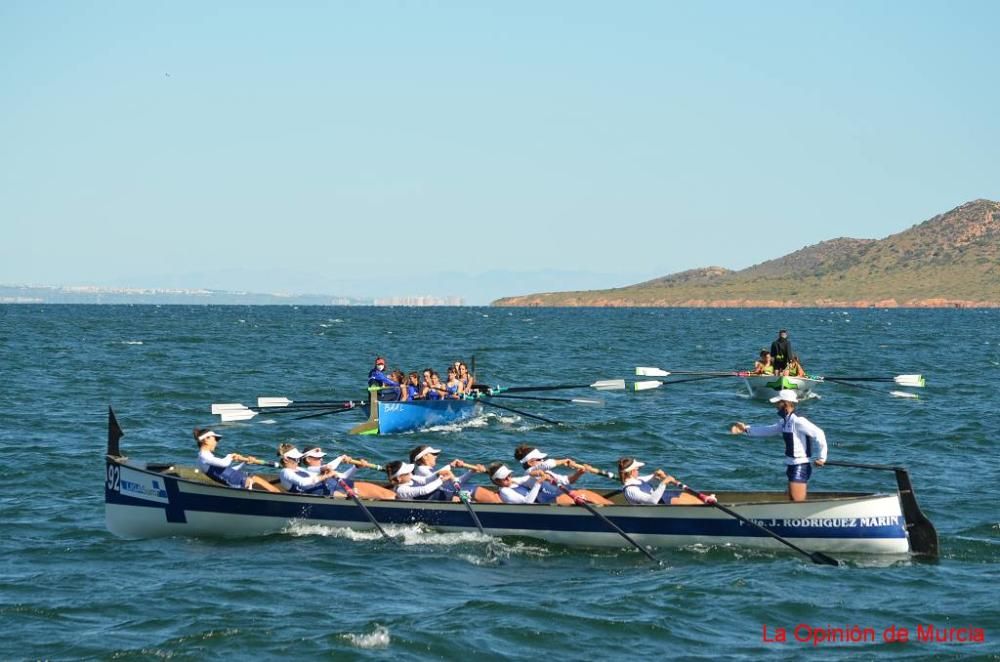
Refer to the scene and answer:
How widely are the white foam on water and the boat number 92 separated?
8.04m

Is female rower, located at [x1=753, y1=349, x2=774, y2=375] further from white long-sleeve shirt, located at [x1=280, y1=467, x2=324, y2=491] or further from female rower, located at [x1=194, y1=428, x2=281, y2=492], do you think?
white long-sleeve shirt, located at [x1=280, y1=467, x2=324, y2=491]

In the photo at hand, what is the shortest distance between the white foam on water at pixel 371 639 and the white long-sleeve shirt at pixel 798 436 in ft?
23.2

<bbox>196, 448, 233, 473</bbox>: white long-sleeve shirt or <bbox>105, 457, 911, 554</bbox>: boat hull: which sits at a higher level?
<bbox>196, 448, 233, 473</bbox>: white long-sleeve shirt

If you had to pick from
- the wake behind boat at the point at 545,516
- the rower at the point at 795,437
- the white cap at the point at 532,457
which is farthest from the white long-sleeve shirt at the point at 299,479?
the rower at the point at 795,437

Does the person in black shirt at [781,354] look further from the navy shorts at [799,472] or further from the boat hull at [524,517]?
the navy shorts at [799,472]

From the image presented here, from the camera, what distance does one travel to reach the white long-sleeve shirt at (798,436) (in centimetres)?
1958

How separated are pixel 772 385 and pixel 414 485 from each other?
21771mm

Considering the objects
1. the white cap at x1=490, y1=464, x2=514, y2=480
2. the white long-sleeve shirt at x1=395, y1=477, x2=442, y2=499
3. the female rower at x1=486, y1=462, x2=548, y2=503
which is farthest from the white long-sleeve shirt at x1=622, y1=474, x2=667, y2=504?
the white long-sleeve shirt at x1=395, y1=477, x2=442, y2=499

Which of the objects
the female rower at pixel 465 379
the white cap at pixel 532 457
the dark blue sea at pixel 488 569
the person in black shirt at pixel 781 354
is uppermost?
the person in black shirt at pixel 781 354

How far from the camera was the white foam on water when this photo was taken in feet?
51.1

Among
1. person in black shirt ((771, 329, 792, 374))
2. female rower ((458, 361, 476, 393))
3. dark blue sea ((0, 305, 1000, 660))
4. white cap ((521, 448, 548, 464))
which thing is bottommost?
dark blue sea ((0, 305, 1000, 660))

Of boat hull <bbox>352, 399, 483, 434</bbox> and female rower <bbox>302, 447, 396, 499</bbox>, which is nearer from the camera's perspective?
female rower <bbox>302, 447, 396, 499</bbox>

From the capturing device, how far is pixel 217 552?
67.9 feet

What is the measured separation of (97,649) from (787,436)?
10.4 m
